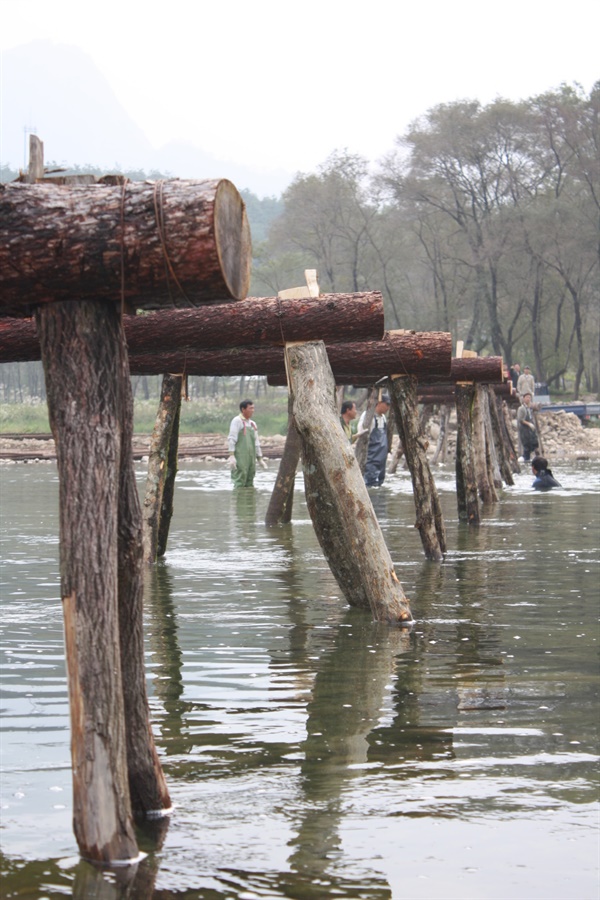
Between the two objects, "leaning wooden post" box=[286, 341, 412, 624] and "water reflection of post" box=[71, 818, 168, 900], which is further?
"leaning wooden post" box=[286, 341, 412, 624]

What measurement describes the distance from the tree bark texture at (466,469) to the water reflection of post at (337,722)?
700 cm

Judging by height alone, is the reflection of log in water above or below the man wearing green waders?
below

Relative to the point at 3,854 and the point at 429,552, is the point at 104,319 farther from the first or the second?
the point at 429,552

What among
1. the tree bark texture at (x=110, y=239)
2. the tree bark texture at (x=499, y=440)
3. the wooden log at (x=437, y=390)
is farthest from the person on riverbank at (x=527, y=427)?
the tree bark texture at (x=110, y=239)

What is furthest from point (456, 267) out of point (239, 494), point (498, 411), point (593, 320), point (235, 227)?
point (235, 227)

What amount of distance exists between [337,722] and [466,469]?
10247 mm

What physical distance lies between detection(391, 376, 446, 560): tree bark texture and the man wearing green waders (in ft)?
26.3

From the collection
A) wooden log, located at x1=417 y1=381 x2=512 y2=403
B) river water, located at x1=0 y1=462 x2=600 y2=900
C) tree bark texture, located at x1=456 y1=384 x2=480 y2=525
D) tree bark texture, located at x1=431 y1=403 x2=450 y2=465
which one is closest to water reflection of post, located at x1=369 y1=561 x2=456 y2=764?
river water, located at x1=0 y1=462 x2=600 y2=900

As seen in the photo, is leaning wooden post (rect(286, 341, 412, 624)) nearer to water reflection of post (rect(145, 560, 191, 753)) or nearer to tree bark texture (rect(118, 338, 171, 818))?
water reflection of post (rect(145, 560, 191, 753))

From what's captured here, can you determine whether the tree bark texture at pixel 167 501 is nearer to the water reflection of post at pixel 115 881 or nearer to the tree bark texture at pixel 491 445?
the water reflection of post at pixel 115 881

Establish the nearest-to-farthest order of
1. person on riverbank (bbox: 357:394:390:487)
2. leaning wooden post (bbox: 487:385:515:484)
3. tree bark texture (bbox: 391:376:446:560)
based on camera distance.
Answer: tree bark texture (bbox: 391:376:446:560)
person on riverbank (bbox: 357:394:390:487)
leaning wooden post (bbox: 487:385:515:484)

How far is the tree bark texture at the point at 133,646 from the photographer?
4.53 m

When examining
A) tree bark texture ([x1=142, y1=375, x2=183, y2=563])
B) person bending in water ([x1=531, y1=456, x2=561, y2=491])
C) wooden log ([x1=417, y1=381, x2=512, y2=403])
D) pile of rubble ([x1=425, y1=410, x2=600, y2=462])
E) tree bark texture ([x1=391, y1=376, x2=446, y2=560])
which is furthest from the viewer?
pile of rubble ([x1=425, y1=410, x2=600, y2=462])

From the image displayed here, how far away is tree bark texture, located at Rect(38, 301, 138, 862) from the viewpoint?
4.14 m
